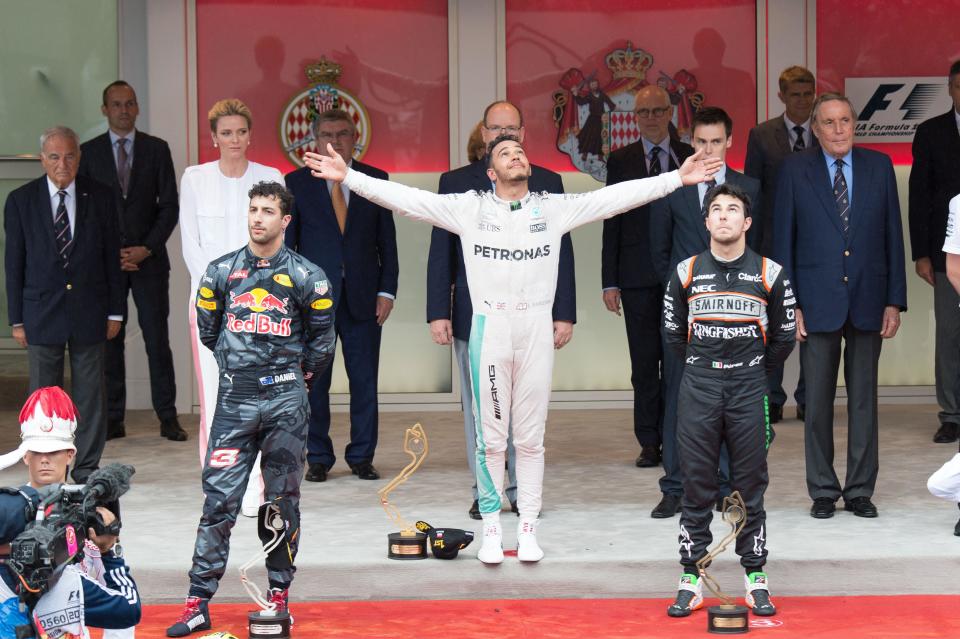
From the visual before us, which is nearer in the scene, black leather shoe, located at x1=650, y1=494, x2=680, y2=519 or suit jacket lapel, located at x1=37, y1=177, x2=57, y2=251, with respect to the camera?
black leather shoe, located at x1=650, y1=494, x2=680, y2=519

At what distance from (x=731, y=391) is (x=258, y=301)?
195 centimetres

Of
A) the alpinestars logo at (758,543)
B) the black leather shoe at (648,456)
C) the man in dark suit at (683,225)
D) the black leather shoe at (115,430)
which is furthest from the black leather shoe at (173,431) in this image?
the alpinestars logo at (758,543)

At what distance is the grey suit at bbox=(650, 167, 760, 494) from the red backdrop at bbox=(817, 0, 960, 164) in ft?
12.7

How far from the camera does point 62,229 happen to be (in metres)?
8.22

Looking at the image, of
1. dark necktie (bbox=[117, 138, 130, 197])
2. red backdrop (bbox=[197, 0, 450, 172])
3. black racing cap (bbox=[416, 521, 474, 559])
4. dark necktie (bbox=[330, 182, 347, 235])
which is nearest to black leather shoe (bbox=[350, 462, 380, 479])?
dark necktie (bbox=[330, 182, 347, 235])

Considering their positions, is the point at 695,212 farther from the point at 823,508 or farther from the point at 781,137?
the point at 781,137

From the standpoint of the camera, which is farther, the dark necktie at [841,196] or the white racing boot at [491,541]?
the dark necktie at [841,196]

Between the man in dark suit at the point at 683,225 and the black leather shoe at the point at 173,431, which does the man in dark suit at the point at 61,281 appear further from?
the man in dark suit at the point at 683,225

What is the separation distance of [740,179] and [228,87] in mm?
4784

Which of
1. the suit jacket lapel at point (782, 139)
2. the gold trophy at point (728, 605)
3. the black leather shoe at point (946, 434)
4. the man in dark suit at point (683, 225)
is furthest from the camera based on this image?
the black leather shoe at point (946, 434)

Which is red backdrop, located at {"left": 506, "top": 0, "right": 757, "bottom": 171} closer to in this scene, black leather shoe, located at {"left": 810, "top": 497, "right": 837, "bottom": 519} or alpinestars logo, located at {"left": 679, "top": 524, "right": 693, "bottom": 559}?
black leather shoe, located at {"left": 810, "top": 497, "right": 837, "bottom": 519}

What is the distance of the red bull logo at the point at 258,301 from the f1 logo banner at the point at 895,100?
20.0ft

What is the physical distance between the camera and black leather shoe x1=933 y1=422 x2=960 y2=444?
9.41 m

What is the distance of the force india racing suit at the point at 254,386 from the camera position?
596 cm
